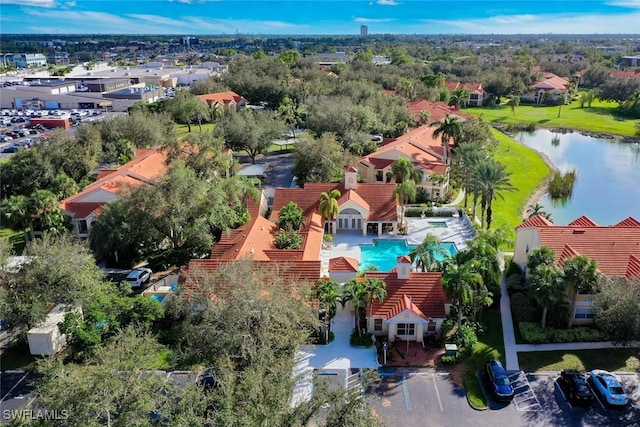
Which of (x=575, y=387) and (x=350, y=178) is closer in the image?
(x=575, y=387)

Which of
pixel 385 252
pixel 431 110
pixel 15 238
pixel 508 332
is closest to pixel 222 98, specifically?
pixel 431 110

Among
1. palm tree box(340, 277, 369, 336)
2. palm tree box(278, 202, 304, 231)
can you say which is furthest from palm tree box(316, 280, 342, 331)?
palm tree box(278, 202, 304, 231)

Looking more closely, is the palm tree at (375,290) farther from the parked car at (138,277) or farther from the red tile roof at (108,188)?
the red tile roof at (108,188)

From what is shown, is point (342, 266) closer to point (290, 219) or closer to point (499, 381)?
point (290, 219)

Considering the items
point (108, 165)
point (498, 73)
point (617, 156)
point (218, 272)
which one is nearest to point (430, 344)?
point (218, 272)
